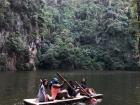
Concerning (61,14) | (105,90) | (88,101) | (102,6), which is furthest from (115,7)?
(88,101)

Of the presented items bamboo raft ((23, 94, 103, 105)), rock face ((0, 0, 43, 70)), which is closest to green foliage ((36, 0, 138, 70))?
rock face ((0, 0, 43, 70))

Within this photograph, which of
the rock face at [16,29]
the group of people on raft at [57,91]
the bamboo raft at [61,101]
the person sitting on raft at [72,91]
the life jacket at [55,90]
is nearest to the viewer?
the bamboo raft at [61,101]

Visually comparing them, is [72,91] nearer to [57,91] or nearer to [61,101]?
[57,91]

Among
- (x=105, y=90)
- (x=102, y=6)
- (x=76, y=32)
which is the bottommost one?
(x=105, y=90)

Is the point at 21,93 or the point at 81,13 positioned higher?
the point at 81,13

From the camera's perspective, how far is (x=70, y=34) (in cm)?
A: 11519

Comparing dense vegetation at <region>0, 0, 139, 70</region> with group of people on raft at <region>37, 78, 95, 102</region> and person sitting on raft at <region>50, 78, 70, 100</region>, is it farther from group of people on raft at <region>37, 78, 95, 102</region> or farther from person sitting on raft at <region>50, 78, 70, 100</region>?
person sitting on raft at <region>50, 78, 70, 100</region>

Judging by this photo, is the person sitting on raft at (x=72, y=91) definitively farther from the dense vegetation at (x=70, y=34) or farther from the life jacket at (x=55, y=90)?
the dense vegetation at (x=70, y=34)

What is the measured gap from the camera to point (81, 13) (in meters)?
127

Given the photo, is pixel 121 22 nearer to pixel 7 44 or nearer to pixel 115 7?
pixel 115 7

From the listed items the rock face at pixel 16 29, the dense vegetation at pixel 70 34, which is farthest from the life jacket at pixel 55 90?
the dense vegetation at pixel 70 34

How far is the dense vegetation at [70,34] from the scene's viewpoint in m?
84.6

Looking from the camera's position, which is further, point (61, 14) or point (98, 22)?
point (61, 14)

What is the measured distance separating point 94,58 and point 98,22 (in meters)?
15.3
